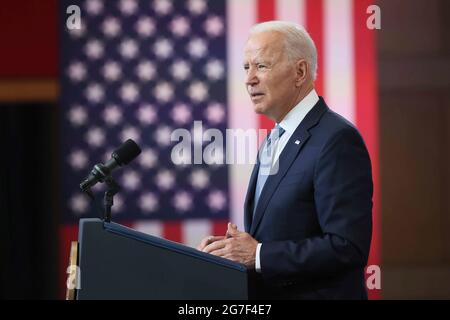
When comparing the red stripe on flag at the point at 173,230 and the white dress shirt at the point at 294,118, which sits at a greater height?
the white dress shirt at the point at 294,118

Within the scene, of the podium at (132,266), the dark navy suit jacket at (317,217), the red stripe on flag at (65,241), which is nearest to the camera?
the podium at (132,266)

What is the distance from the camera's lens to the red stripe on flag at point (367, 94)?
9.23 feet

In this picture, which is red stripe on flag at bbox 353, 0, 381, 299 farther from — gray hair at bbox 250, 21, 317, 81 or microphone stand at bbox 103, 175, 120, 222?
microphone stand at bbox 103, 175, 120, 222

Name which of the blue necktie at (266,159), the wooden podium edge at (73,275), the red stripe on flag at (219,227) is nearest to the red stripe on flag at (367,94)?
the red stripe on flag at (219,227)

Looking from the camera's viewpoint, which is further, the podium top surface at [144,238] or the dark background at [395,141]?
the dark background at [395,141]

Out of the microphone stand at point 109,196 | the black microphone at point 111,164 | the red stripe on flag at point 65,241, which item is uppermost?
the black microphone at point 111,164

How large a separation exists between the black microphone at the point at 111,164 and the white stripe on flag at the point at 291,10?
5.56 ft

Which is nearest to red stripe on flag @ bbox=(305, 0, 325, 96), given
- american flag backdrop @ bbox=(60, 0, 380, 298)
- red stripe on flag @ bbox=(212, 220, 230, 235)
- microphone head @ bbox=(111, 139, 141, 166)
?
american flag backdrop @ bbox=(60, 0, 380, 298)

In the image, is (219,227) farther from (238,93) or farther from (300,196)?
(300,196)

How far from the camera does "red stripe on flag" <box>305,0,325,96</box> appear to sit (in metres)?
2.80

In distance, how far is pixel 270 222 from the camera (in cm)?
146

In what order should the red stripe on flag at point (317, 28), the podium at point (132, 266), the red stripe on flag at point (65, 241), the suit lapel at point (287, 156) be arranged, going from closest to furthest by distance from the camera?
1. the podium at point (132, 266)
2. the suit lapel at point (287, 156)
3. the red stripe on flag at point (317, 28)
4. the red stripe on flag at point (65, 241)

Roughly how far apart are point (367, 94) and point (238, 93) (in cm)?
59

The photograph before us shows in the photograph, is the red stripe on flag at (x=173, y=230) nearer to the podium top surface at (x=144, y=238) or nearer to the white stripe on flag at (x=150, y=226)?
the white stripe on flag at (x=150, y=226)
